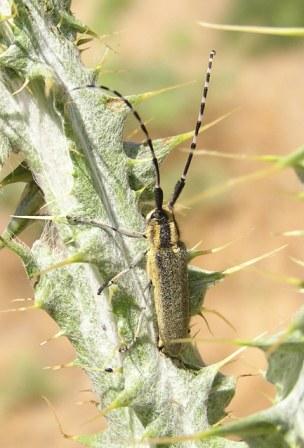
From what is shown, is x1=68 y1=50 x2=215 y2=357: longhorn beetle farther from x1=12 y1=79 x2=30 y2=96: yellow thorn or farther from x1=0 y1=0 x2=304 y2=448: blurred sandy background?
x1=0 y1=0 x2=304 y2=448: blurred sandy background

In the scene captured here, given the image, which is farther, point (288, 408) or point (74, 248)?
point (74, 248)

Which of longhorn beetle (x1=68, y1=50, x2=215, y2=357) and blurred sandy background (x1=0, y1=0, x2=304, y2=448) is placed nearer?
longhorn beetle (x1=68, y1=50, x2=215, y2=357)

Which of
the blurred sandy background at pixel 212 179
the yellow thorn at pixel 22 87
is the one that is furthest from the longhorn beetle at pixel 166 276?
the blurred sandy background at pixel 212 179

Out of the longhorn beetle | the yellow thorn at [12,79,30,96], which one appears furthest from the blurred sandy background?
the yellow thorn at [12,79,30,96]

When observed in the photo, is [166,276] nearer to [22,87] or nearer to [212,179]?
[22,87]

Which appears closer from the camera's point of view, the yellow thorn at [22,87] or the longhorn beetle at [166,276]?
the yellow thorn at [22,87]

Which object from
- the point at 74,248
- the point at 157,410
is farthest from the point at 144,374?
the point at 74,248

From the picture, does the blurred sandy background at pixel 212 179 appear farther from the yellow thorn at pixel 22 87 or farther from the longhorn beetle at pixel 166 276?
the yellow thorn at pixel 22 87

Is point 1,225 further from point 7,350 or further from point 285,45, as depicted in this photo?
point 285,45

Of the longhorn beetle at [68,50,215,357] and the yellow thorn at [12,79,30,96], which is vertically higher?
the yellow thorn at [12,79,30,96]
